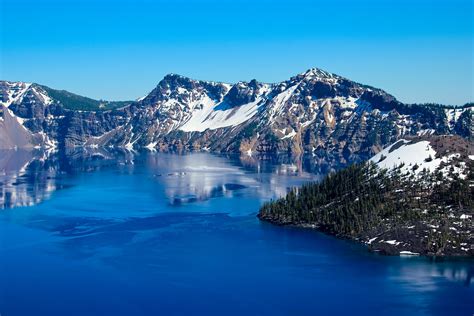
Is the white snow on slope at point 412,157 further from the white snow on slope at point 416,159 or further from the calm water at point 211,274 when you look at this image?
the calm water at point 211,274

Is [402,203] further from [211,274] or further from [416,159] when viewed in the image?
[211,274]

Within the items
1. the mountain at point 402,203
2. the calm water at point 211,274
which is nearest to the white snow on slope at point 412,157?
the mountain at point 402,203

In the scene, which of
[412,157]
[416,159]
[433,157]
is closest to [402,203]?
[416,159]

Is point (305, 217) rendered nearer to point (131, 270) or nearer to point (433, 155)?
point (433, 155)

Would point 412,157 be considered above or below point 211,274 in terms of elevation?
above

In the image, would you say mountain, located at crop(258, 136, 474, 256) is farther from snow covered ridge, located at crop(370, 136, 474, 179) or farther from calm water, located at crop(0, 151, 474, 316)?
calm water, located at crop(0, 151, 474, 316)

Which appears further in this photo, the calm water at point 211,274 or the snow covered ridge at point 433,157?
the snow covered ridge at point 433,157

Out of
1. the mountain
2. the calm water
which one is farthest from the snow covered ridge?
the calm water
